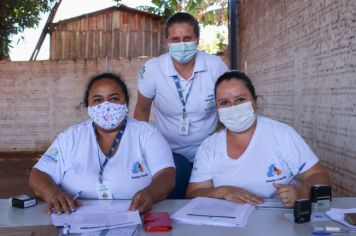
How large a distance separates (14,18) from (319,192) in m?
9.10

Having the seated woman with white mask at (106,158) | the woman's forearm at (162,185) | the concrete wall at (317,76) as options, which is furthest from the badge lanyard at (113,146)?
the concrete wall at (317,76)

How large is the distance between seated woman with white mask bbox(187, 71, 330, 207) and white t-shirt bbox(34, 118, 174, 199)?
22 cm

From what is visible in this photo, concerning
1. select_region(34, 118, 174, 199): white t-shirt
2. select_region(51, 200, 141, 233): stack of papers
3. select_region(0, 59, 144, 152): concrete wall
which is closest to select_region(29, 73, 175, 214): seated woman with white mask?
select_region(34, 118, 174, 199): white t-shirt

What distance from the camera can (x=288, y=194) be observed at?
1922 mm

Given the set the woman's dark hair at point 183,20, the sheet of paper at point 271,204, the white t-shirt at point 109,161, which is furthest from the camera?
the woman's dark hair at point 183,20

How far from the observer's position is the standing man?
283 centimetres

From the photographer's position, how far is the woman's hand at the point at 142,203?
190 centimetres

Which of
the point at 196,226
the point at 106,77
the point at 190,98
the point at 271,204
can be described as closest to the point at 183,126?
the point at 190,98

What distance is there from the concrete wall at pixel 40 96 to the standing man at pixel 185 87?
20.1 feet

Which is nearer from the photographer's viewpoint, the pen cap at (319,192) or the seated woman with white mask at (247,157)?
the pen cap at (319,192)

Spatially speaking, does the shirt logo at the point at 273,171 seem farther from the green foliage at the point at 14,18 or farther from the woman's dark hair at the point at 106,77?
the green foliage at the point at 14,18

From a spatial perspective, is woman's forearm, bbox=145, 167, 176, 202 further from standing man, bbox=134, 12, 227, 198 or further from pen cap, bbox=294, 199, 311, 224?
Result: pen cap, bbox=294, 199, 311, 224

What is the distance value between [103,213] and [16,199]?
479 mm

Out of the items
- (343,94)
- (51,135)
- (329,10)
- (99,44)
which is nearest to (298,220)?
(343,94)
